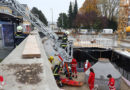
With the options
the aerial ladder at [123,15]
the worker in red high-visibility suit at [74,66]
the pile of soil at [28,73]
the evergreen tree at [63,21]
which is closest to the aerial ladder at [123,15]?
the aerial ladder at [123,15]

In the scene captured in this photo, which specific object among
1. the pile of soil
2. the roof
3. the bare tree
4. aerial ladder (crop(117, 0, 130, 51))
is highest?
the bare tree

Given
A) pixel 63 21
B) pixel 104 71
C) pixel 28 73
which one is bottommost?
pixel 104 71

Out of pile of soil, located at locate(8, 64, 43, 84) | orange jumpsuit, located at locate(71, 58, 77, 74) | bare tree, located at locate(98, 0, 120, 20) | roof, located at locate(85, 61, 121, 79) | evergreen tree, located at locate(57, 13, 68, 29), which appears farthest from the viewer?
evergreen tree, located at locate(57, 13, 68, 29)

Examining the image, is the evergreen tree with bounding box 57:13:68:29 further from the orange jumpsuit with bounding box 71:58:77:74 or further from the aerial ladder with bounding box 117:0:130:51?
the orange jumpsuit with bounding box 71:58:77:74

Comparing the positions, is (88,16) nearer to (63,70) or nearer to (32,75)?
(63,70)

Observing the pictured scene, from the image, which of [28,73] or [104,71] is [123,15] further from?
[28,73]

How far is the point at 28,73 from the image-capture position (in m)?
3.12

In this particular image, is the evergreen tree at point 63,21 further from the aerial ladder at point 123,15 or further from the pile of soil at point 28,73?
the pile of soil at point 28,73

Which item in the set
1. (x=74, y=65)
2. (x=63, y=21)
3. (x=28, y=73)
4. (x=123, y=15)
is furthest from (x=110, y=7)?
(x=28, y=73)

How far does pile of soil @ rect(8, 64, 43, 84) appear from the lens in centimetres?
272

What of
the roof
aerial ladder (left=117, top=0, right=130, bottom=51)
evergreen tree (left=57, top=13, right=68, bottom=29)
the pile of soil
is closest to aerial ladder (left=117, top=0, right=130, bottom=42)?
aerial ladder (left=117, top=0, right=130, bottom=51)

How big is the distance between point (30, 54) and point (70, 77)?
5.29 metres

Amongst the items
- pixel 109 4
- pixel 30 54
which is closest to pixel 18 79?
pixel 30 54

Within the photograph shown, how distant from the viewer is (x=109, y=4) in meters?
54.3
